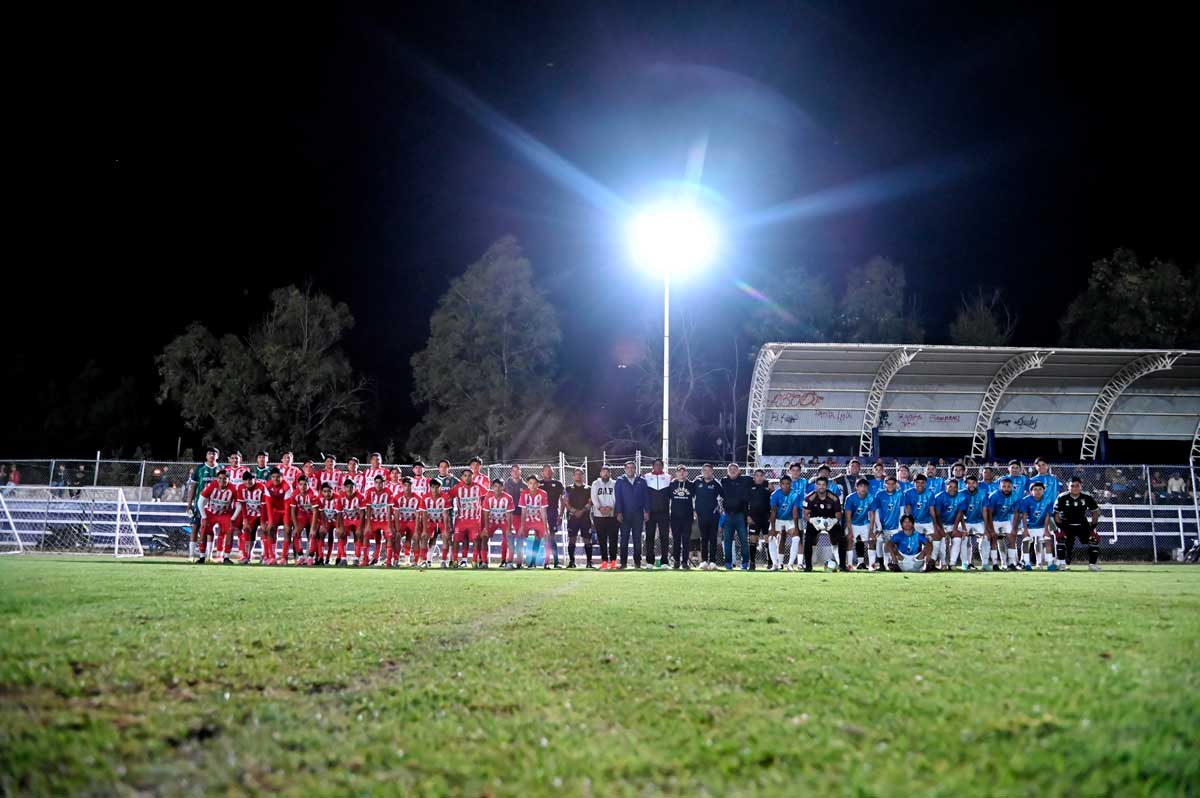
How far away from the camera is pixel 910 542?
15156mm

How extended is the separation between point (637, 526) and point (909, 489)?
5500mm

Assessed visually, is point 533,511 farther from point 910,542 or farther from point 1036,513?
point 1036,513

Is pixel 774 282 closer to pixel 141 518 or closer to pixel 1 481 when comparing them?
pixel 141 518

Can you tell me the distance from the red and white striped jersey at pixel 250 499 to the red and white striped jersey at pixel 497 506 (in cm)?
475

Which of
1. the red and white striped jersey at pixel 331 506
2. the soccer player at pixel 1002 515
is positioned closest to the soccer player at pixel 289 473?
the red and white striped jersey at pixel 331 506

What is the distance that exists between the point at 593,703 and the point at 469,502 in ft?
44.2

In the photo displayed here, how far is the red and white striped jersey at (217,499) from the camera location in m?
16.0

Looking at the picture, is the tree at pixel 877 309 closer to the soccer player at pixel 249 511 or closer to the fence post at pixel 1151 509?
the fence post at pixel 1151 509

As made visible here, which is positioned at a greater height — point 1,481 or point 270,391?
A: point 270,391

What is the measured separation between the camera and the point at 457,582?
32.9 ft

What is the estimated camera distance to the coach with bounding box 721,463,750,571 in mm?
15750

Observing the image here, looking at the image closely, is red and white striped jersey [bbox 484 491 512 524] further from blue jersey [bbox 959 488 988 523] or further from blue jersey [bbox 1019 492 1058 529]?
blue jersey [bbox 1019 492 1058 529]

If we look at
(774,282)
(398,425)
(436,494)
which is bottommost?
(436,494)

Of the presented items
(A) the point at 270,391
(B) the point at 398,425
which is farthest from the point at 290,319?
(B) the point at 398,425
